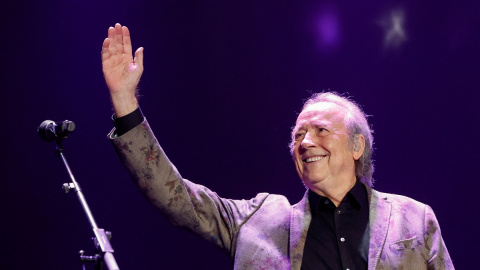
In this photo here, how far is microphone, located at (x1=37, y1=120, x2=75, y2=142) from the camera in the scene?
185 centimetres

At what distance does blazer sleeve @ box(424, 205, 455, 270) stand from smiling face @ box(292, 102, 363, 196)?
0.32 meters

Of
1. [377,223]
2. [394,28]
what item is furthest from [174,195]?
[394,28]

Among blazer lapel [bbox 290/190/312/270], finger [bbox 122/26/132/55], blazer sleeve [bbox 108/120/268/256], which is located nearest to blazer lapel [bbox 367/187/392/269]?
blazer lapel [bbox 290/190/312/270]

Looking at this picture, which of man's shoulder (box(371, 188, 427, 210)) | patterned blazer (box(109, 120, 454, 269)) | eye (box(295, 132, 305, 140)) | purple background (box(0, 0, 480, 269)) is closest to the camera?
patterned blazer (box(109, 120, 454, 269))

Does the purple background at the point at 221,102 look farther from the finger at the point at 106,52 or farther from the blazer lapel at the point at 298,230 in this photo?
the finger at the point at 106,52

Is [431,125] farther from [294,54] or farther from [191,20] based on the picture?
[191,20]

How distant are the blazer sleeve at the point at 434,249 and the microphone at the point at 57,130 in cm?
125

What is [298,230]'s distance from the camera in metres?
2.13

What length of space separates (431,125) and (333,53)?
64cm

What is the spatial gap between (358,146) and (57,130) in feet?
3.80

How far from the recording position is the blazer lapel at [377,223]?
201cm

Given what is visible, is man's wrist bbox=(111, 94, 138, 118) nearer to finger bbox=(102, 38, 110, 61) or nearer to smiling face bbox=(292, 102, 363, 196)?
finger bbox=(102, 38, 110, 61)

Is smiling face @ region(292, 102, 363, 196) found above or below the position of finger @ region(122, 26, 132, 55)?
below

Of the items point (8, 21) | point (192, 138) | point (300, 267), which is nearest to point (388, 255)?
point (300, 267)
